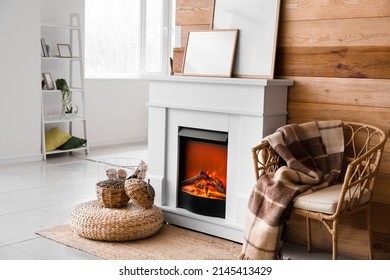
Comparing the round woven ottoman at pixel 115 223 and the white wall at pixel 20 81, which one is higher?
the white wall at pixel 20 81

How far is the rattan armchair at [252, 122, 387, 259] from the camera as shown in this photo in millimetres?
2676

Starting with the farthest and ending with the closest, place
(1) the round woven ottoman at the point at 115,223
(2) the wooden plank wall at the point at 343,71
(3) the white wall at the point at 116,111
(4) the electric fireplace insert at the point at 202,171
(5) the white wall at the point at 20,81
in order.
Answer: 1. (3) the white wall at the point at 116,111
2. (5) the white wall at the point at 20,81
3. (4) the electric fireplace insert at the point at 202,171
4. (1) the round woven ottoman at the point at 115,223
5. (2) the wooden plank wall at the point at 343,71

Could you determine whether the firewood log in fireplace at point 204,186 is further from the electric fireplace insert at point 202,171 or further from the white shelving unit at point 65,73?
the white shelving unit at point 65,73

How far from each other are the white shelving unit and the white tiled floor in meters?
0.39

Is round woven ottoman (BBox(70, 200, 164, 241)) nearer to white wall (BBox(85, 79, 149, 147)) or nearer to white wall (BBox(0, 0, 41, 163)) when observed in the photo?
white wall (BBox(0, 0, 41, 163))

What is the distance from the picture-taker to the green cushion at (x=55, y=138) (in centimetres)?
610

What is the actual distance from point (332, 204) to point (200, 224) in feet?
3.55

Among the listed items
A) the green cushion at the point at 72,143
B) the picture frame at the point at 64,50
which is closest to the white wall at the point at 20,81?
the green cushion at the point at 72,143

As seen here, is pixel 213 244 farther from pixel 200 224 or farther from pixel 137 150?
pixel 137 150

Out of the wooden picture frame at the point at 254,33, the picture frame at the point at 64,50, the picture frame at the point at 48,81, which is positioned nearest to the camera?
the wooden picture frame at the point at 254,33

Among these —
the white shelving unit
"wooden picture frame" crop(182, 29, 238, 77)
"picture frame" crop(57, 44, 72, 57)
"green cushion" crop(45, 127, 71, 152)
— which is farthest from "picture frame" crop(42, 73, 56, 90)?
"wooden picture frame" crop(182, 29, 238, 77)

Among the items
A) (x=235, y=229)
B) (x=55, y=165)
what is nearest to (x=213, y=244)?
(x=235, y=229)

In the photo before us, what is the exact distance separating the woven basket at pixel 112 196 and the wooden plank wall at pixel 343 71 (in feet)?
3.33

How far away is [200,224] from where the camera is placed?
355 centimetres
